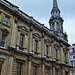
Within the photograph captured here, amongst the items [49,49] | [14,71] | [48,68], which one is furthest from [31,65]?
[49,49]

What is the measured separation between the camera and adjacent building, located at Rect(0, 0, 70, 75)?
15.5m

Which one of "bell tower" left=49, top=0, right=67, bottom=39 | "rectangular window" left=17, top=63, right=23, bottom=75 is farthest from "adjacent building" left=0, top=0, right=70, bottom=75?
"bell tower" left=49, top=0, right=67, bottom=39

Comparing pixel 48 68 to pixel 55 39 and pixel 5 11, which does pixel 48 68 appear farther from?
pixel 5 11

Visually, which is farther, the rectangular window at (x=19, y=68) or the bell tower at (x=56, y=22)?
the bell tower at (x=56, y=22)

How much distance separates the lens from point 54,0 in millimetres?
38656

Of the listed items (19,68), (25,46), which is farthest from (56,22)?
(19,68)

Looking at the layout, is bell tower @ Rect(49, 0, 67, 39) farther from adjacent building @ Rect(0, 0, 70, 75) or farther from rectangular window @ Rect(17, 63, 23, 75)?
rectangular window @ Rect(17, 63, 23, 75)

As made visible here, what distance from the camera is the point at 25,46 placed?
18.4 metres

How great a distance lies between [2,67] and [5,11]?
7.81 m

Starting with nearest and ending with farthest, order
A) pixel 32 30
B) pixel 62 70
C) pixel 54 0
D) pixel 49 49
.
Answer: pixel 32 30 → pixel 49 49 → pixel 62 70 → pixel 54 0

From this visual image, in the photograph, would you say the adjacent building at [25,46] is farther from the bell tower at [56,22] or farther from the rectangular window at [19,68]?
the bell tower at [56,22]

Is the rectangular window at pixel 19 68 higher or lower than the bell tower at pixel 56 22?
lower

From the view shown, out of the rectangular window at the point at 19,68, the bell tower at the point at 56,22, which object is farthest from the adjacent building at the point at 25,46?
the bell tower at the point at 56,22

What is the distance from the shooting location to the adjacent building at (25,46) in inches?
609
